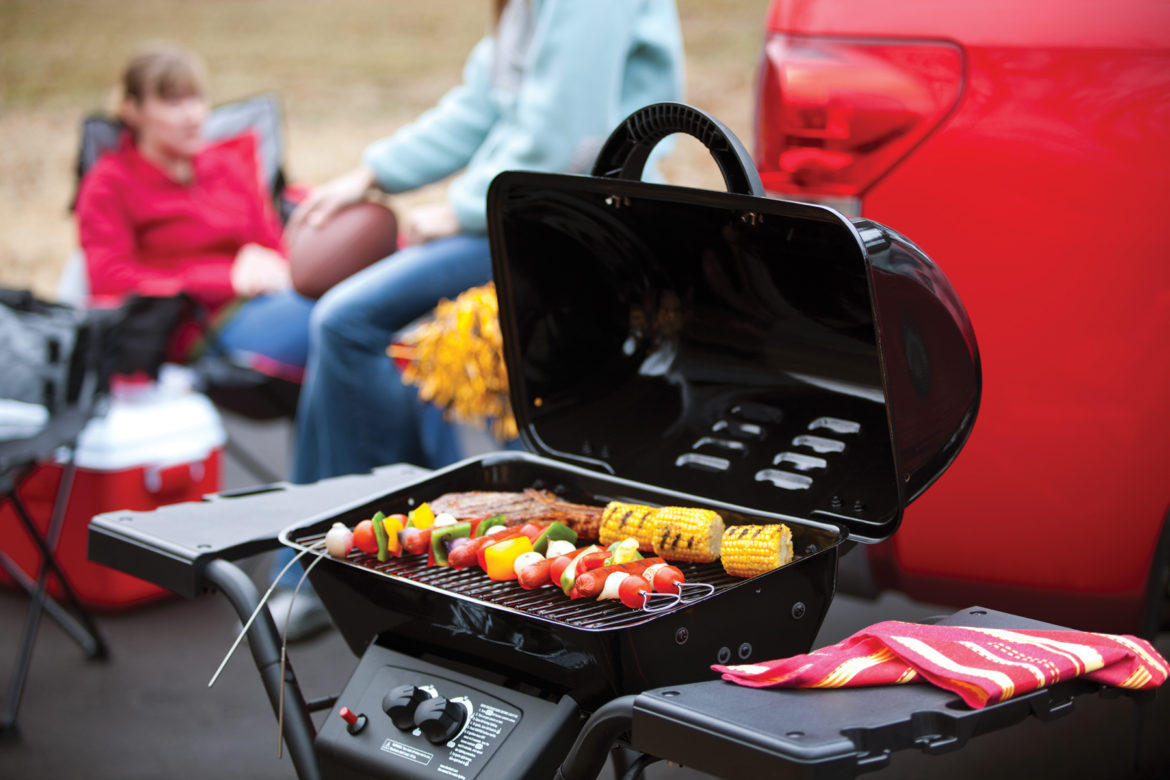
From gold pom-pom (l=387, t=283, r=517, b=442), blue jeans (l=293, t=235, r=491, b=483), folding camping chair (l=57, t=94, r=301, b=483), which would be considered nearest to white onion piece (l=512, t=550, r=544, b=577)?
gold pom-pom (l=387, t=283, r=517, b=442)

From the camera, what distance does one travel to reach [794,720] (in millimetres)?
1115

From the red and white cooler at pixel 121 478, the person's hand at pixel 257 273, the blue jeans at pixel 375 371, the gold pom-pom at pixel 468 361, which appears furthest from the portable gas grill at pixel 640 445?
the person's hand at pixel 257 273

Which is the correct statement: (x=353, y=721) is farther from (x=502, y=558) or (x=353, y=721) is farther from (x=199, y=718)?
(x=199, y=718)

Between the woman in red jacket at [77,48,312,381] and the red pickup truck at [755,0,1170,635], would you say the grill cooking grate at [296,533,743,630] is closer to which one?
the red pickup truck at [755,0,1170,635]

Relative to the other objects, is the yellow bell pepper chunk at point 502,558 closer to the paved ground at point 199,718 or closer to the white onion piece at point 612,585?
the white onion piece at point 612,585

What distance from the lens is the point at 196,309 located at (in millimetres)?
3879

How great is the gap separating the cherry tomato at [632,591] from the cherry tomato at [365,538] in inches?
14.8

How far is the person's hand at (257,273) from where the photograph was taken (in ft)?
13.7

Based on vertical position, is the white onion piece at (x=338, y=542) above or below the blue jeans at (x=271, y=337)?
above

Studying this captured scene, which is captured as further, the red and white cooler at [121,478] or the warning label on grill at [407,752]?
the red and white cooler at [121,478]

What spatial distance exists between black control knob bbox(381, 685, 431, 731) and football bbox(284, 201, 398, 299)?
6.23 feet

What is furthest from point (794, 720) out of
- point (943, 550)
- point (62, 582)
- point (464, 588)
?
point (62, 582)

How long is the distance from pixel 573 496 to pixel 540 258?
37 centimetres

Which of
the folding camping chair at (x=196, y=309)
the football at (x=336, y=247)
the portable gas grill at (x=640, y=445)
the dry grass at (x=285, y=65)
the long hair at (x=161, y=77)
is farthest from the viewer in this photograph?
the dry grass at (x=285, y=65)
